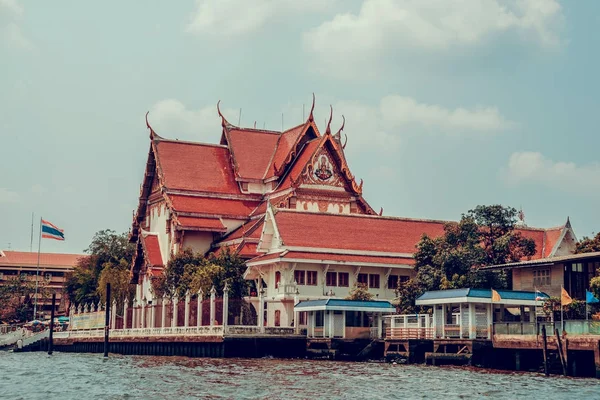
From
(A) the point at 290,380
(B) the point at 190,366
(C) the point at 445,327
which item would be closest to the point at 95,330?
(B) the point at 190,366

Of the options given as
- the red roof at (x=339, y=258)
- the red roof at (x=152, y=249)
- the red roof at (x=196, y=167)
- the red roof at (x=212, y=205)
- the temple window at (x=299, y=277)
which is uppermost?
the red roof at (x=196, y=167)

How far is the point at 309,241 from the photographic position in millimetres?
57125

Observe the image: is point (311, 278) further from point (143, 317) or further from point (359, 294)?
point (143, 317)

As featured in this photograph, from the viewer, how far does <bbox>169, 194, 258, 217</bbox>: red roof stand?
71188 millimetres

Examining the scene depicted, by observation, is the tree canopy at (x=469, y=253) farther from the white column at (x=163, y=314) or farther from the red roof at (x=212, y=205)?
the red roof at (x=212, y=205)

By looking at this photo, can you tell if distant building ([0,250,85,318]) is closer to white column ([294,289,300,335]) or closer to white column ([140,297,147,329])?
white column ([140,297,147,329])

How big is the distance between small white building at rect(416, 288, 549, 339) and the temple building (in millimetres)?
10195

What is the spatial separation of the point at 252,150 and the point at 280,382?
42443 millimetres

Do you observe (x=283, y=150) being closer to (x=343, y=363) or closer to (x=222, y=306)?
(x=222, y=306)

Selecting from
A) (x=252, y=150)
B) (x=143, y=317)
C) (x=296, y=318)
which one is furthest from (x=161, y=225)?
(x=296, y=318)

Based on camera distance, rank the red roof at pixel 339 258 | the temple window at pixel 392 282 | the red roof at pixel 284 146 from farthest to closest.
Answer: the red roof at pixel 284 146 < the temple window at pixel 392 282 < the red roof at pixel 339 258

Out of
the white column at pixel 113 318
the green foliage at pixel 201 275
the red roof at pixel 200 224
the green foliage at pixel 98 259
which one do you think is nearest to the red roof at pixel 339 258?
the green foliage at pixel 201 275

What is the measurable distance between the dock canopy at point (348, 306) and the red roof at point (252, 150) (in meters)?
24.4

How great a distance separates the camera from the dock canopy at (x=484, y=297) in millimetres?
44125
